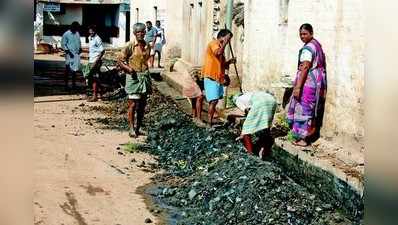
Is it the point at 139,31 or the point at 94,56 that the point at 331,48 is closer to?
the point at 139,31

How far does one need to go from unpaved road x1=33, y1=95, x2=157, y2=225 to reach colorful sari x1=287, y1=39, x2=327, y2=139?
2.15 metres

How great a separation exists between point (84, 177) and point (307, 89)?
123 inches

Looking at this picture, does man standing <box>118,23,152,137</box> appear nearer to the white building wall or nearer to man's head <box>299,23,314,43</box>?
man's head <box>299,23,314,43</box>

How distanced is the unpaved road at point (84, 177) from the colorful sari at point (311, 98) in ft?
7.06

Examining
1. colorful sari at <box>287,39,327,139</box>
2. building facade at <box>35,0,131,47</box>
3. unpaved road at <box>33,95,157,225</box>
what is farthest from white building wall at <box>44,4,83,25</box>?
colorful sari at <box>287,39,327,139</box>

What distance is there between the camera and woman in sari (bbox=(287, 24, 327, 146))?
327 inches

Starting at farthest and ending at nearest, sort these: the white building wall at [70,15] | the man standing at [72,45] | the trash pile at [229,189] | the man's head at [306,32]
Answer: the white building wall at [70,15]
the man standing at [72,45]
the man's head at [306,32]
the trash pile at [229,189]

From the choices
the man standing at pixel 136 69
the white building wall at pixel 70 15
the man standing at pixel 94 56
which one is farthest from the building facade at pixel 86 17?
the man standing at pixel 136 69

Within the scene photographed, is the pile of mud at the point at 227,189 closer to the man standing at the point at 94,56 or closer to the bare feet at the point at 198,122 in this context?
the bare feet at the point at 198,122

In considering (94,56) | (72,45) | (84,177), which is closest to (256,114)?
(84,177)

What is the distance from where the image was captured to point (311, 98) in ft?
27.7

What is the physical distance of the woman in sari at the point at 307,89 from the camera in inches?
327
